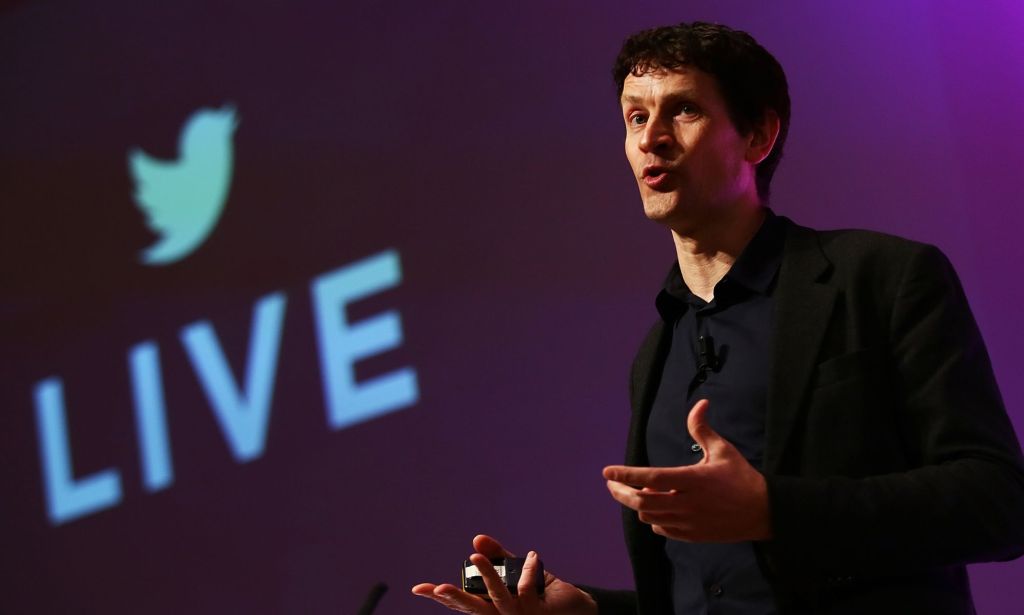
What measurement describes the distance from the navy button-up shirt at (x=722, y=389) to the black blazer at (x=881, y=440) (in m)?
0.06

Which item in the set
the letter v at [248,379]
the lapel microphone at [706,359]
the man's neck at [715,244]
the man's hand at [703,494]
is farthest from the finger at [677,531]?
the letter v at [248,379]

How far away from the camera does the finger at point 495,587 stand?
1.55m

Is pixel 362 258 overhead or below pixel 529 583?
overhead

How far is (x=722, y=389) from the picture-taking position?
1516 mm

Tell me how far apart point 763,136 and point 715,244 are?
0.20 m

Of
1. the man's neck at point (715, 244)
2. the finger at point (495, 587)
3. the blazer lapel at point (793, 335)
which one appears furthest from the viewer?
the man's neck at point (715, 244)

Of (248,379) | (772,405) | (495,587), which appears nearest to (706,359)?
(772,405)

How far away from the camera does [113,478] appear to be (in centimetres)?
346

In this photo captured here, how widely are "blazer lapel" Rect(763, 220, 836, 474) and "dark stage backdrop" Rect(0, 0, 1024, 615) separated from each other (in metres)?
1.14

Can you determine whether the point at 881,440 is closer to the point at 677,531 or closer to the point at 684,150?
the point at 677,531

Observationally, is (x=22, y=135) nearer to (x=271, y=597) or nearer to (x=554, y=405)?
(x=271, y=597)

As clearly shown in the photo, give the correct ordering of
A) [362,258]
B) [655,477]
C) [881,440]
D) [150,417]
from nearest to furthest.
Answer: [655,477] → [881,440] → [362,258] → [150,417]

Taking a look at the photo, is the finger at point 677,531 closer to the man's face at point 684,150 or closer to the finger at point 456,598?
the finger at point 456,598

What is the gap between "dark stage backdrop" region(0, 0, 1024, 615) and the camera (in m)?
2.71
